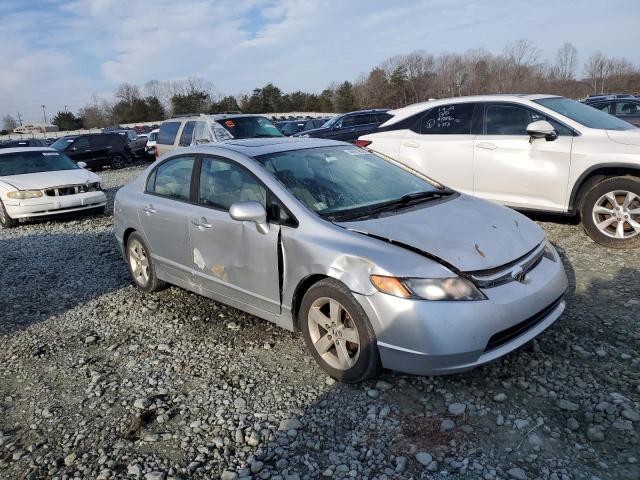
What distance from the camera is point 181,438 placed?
3033mm

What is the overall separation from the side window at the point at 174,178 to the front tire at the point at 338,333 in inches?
71.8

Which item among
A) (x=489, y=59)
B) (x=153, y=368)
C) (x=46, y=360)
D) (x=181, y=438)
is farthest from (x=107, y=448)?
(x=489, y=59)

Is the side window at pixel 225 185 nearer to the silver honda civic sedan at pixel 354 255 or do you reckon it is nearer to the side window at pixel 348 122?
the silver honda civic sedan at pixel 354 255

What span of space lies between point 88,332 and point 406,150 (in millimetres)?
4880

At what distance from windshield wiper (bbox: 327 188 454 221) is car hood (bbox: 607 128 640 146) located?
8.92 ft

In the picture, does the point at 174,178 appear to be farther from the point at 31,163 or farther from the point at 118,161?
the point at 118,161

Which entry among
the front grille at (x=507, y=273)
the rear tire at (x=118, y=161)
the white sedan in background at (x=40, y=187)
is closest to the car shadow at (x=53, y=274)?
the white sedan in background at (x=40, y=187)

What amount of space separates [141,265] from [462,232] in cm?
351

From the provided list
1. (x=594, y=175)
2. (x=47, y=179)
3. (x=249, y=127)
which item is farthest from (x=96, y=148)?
(x=594, y=175)

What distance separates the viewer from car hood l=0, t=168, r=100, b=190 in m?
9.83

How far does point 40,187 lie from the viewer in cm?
981

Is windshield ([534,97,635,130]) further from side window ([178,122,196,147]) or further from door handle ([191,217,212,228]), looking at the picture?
side window ([178,122,196,147])

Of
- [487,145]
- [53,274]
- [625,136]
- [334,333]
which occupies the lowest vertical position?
[53,274]

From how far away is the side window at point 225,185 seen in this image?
400 centimetres
